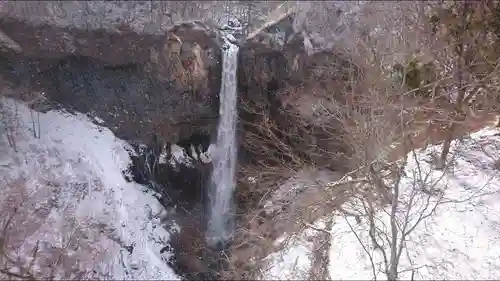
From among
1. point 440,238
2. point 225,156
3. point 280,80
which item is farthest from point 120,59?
point 440,238

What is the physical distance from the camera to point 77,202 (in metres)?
11.6

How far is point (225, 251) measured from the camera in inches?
450

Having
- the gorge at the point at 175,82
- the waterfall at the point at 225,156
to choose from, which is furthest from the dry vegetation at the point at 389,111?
the gorge at the point at 175,82

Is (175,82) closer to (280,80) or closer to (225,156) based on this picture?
(225,156)

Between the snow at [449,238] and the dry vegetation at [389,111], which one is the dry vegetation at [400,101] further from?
the snow at [449,238]

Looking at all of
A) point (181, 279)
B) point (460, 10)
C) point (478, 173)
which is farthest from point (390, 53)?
point (181, 279)

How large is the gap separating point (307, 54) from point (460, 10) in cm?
501

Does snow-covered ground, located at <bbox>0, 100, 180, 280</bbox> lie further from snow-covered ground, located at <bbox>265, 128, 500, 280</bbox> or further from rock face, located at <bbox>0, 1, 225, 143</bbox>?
snow-covered ground, located at <bbox>265, 128, 500, 280</bbox>

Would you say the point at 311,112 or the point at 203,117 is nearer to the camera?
the point at 311,112

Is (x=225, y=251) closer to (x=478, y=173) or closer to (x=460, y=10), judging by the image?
(x=478, y=173)

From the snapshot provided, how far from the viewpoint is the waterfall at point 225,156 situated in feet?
41.4

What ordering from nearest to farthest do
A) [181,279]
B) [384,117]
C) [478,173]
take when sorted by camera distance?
[384,117], [478,173], [181,279]

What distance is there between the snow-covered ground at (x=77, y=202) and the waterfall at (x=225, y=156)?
146 centimetres

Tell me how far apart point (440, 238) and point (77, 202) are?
27.0 feet
